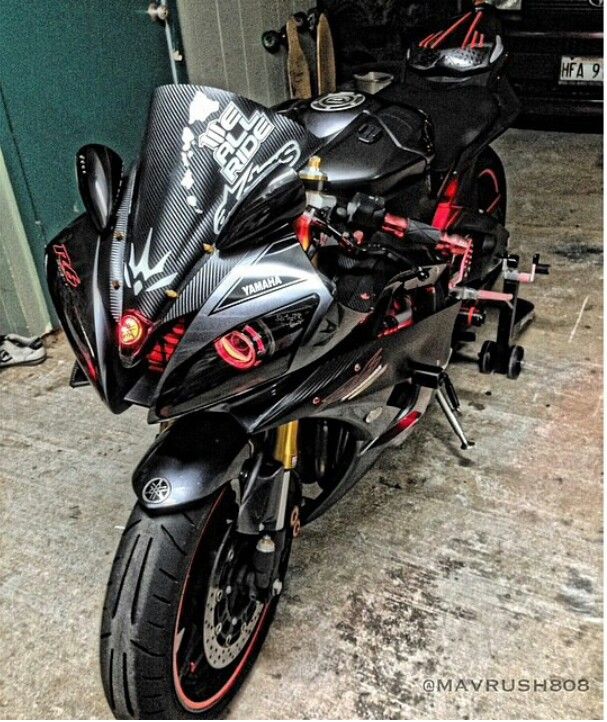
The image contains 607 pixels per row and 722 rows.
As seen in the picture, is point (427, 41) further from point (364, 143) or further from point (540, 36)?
point (540, 36)

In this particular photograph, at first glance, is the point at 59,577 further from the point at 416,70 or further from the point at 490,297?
the point at 416,70

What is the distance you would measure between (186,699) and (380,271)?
0.91 meters

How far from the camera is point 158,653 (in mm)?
1347

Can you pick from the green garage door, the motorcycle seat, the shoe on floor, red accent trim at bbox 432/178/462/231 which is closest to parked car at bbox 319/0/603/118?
the green garage door

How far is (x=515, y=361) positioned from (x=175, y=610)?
160cm

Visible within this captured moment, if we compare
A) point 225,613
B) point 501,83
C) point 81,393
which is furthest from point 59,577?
point 501,83

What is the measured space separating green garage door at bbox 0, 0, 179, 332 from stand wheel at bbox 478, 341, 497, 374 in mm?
1491

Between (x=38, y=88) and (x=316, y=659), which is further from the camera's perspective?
(x=38, y=88)

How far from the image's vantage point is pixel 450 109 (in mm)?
2318

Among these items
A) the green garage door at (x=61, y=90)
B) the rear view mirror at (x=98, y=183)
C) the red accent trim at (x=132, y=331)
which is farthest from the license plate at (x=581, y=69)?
the red accent trim at (x=132, y=331)

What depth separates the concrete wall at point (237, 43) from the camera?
3455 millimetres

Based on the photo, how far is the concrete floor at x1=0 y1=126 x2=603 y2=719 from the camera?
5.39 ft

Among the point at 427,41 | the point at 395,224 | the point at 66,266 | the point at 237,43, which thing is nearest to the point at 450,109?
the point at 427,41

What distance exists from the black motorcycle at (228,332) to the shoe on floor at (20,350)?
143 centimetres
